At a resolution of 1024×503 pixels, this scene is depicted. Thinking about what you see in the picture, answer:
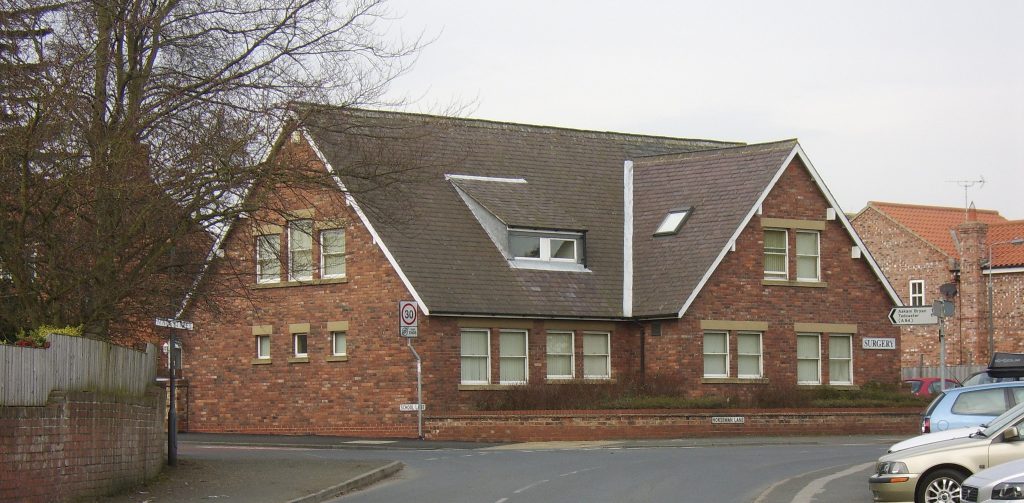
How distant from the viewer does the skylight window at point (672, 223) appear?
1596 inches

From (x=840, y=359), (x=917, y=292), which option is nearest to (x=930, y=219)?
(x=917, y=292)

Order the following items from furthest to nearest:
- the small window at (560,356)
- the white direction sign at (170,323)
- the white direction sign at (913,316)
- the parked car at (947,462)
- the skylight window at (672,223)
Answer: the skylight window at (672,223), the small window at (560,356), the white direction sign at (913,316), the white direction sign at (170,323), the parked car at (947,462)

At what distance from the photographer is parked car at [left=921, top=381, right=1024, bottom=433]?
20.6 m

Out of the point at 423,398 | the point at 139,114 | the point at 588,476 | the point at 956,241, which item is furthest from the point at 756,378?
the point at 956,241

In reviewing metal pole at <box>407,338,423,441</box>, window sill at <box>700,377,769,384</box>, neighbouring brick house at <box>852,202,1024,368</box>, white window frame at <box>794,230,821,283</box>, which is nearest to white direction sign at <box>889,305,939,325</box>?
window sill at <box>700,377,769,384</box>

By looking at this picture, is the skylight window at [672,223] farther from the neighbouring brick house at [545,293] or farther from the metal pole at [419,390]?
the metal pole at [419,390]

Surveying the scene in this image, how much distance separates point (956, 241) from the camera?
221 ft

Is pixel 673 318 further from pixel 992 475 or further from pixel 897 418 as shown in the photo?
pixel 992 475

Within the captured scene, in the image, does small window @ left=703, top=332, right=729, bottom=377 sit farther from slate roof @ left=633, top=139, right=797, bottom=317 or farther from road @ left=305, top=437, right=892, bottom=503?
road @ left=305, top=437, right=892, bottom=503

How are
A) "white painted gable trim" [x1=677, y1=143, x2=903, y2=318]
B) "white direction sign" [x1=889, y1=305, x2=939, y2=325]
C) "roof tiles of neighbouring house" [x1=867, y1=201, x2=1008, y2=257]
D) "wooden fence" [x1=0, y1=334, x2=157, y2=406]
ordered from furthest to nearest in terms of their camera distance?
1. "roof tiles of neighbouring house" [x1=867, y1=201, x2=1008, y2=257]
2. "white painted gable trim" [x1=677, y1=143, x2=903, y2=318]
3. "white direction sign" [x1=889, y1=305, x2=939, y2=325]
4. "wooden fence" [x1=0, y1=334, x2=157, y2=406]

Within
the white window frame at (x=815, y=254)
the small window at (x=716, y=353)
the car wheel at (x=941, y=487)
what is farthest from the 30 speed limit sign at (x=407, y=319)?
the car wheel at (x=941, y=487)

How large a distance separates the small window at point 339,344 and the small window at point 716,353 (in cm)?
982

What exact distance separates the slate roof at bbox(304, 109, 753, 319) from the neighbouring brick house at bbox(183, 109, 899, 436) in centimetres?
7

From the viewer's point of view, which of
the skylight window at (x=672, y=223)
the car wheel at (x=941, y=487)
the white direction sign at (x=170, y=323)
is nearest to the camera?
the car wheel at (x=941, y=487)
